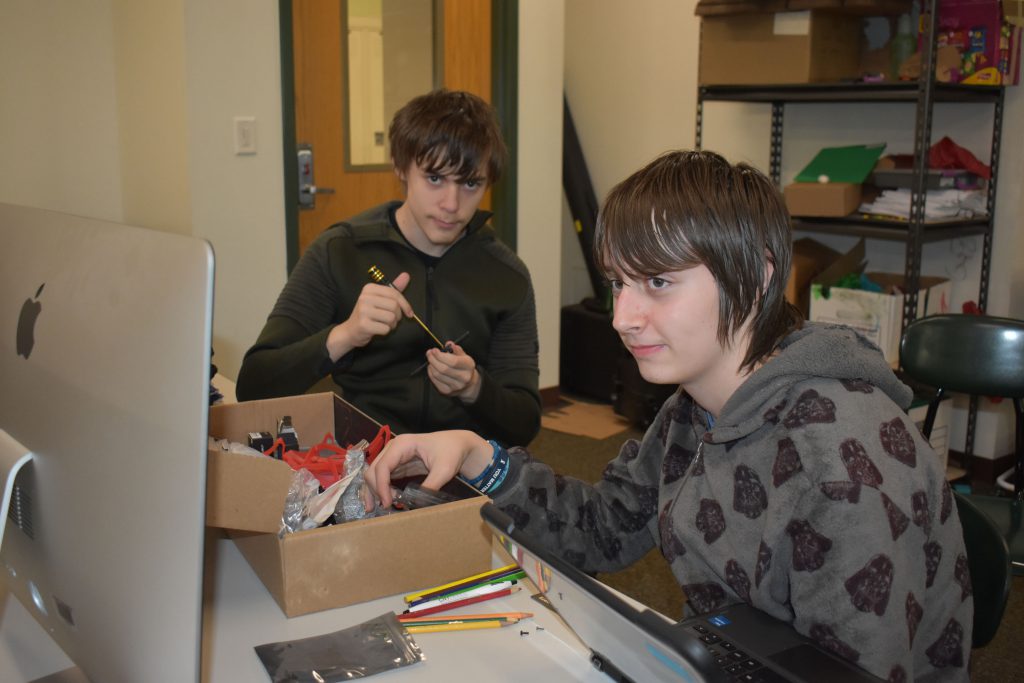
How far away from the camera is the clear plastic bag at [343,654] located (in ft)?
3.21

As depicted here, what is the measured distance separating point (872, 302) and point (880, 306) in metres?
0.04

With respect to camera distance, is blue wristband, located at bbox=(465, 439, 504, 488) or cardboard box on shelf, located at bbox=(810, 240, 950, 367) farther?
cardboard box on shelf, located at bbox=(810, 240, 950, 367)

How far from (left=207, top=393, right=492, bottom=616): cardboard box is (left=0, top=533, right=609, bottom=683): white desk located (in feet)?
0.08

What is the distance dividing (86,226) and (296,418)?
2.50ft

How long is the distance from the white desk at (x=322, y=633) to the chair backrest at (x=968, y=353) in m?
1.52

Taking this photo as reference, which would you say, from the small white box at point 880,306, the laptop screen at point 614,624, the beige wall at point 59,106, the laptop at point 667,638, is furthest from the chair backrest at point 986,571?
the beige wall at point 59,106

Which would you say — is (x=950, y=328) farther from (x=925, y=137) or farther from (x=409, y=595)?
(x=409, y=595)

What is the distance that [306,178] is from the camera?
363cm

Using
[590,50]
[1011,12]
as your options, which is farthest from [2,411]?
[590,50]

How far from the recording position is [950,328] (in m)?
2.30

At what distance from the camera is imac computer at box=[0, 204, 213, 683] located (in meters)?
0.65

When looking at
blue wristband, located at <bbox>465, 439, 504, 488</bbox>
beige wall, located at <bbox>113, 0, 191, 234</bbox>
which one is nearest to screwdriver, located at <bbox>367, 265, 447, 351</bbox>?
blue wristband, located at <bbox>465, 439, 504, 488</bbox>

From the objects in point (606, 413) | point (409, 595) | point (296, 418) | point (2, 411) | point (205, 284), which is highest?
point (205, 284)

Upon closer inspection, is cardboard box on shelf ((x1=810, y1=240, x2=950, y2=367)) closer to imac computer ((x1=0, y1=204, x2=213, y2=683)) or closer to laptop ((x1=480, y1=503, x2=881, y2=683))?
laptop ((x1=480, y1=503, x2=881, y2=683))
